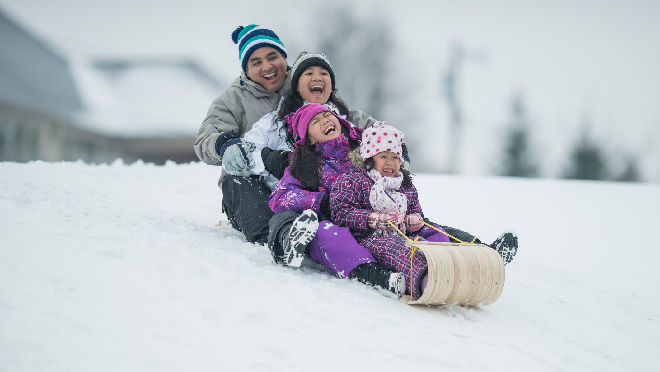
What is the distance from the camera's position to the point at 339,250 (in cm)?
267

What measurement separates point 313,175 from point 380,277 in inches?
29.0

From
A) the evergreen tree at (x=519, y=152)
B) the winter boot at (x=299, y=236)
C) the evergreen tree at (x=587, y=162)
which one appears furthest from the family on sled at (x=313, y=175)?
the evergreen tree at (x=587, y=162)

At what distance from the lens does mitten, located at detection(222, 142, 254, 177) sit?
10.2ft

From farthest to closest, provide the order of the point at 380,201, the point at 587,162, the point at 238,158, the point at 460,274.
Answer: the point at 587,162, the point at 238,158, the point at 380,201, the point at 460,274

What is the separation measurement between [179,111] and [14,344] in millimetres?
18034

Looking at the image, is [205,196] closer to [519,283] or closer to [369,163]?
[369,163]

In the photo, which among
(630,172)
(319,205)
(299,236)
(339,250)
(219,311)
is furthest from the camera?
(630,172)

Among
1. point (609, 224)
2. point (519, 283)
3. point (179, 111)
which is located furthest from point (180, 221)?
point (179, 111)

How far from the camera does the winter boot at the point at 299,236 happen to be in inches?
100

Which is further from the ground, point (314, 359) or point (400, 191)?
point (400, 191)

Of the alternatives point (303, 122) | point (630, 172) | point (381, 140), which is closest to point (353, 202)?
point (381, 140)

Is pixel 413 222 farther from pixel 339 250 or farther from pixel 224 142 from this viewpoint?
Answer: pixel 224 142

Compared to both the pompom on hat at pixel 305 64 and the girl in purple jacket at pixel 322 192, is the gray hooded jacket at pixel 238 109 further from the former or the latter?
the girl in purple jacket at pixel 322 192

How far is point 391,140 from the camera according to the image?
9.57 feet
